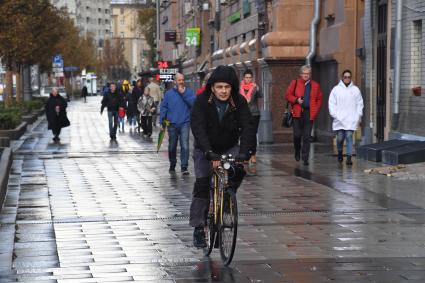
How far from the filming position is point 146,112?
34.5 meters

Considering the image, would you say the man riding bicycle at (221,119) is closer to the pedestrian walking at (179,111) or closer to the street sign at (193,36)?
the pedestrian walking at (179,111)

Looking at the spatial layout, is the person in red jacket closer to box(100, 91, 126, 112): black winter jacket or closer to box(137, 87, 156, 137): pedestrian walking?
box(100, 91, 126, 112): black winter jacket

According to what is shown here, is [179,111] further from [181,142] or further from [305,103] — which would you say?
[305,103]

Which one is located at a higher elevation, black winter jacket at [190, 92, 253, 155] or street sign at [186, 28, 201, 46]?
street sign at [186, 28, 201, 46]

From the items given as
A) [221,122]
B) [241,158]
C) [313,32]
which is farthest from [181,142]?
[313,32]

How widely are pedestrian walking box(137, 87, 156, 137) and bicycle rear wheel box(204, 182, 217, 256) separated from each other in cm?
2389

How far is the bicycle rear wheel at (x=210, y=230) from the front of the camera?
9.99m

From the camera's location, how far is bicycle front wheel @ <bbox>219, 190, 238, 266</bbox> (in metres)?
9.42

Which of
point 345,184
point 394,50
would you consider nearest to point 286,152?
point 394,50

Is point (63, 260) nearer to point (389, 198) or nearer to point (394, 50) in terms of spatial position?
point (389, 198)

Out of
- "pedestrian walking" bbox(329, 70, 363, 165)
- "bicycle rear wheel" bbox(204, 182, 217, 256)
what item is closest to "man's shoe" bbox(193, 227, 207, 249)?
"bicycle rear wheel" bbox(204, 182, 217, 256)

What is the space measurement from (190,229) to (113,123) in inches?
800

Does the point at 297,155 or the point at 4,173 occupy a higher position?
the point at 4,173

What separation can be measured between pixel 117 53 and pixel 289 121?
→ 17995 centimetres
